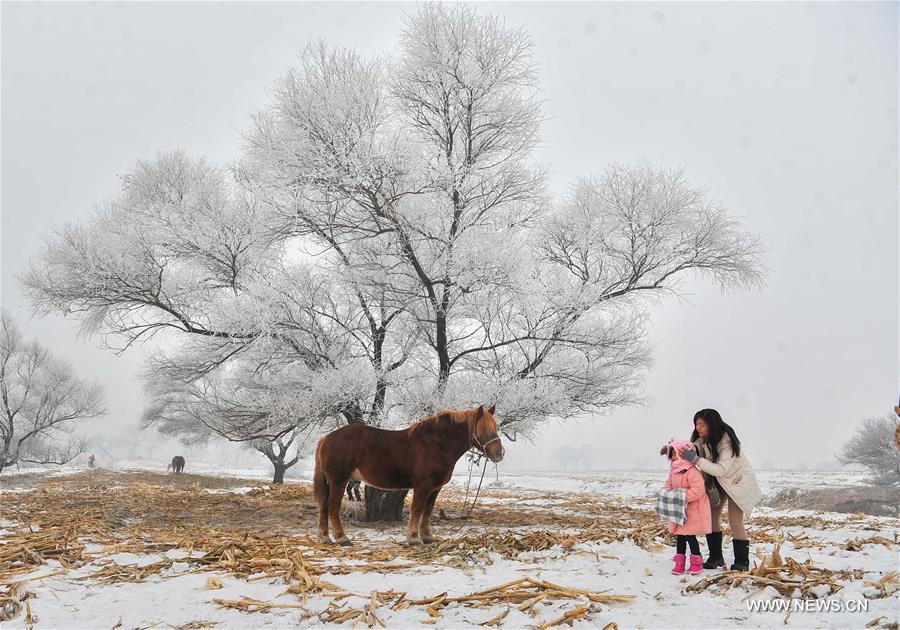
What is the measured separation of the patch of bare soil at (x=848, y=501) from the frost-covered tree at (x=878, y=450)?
867 centimetres

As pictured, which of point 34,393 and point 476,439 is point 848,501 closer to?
point 476,439

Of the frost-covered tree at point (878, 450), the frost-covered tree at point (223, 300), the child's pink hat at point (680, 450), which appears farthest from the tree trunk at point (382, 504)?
the frost-covered tree at point (878, 450)

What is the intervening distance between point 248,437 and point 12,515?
3.72 m

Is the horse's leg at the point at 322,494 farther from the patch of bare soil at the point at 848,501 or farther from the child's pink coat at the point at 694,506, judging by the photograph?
the patch of bare soil at the point at 848,501

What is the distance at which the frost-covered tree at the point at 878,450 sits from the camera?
25125mm

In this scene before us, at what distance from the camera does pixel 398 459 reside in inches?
261

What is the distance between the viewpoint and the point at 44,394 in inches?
1018

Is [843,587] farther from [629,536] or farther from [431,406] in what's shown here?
[431,406]

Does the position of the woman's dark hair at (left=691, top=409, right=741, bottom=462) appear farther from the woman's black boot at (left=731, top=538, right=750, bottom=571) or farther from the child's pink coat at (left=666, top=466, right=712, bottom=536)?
the woman's black boot at (left=731, top=538, right=750, bottom=571)

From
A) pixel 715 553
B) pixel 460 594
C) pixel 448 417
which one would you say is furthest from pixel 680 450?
pixel 448 417

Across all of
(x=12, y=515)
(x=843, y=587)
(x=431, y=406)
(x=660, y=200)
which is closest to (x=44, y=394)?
(x=12, y=515)

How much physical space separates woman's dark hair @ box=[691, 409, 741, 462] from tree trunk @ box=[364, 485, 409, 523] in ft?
20.5

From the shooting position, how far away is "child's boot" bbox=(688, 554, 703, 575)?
4395mm

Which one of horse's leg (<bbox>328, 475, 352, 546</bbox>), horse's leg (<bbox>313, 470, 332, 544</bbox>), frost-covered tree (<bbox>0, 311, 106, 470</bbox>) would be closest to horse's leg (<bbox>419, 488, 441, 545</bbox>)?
horse's leg (<bbox>328, 475, 352, 546</bbox>)
